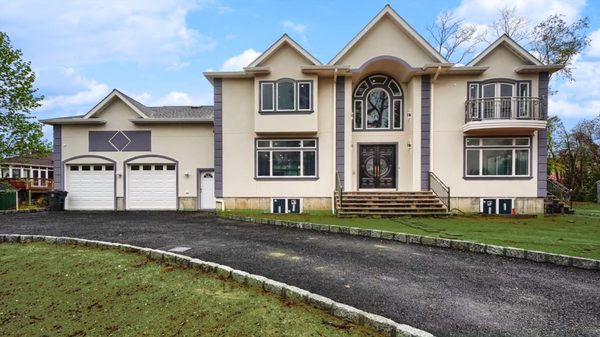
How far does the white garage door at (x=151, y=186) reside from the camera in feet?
51.6

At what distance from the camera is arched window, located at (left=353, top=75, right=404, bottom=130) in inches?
575

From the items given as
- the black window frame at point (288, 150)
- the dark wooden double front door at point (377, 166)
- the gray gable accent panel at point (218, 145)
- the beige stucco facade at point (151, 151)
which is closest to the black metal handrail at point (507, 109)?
the dark wooden double front door at point (377, 166)

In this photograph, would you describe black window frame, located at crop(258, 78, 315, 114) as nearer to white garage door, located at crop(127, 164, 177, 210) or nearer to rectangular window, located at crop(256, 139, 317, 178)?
rectangular window, located at crop(256, 139, 317, 178)

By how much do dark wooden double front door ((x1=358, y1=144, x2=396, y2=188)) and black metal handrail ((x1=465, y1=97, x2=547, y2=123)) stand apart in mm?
3672

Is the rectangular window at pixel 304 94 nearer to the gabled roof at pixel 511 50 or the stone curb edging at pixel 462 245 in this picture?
the stone curb edging at pixel 462 245

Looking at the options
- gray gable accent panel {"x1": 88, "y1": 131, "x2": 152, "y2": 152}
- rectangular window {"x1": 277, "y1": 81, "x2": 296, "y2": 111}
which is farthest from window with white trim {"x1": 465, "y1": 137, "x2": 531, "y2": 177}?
gray gable accent panel {"x1": 88, "y1": 131, "x2": 152, "y2": 152}

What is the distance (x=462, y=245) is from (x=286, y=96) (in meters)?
9.21

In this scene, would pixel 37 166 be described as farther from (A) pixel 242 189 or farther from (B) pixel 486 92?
(B) pixel 486 92

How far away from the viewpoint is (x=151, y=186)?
15797 millimetres

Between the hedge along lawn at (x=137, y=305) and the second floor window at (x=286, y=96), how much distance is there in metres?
8.83

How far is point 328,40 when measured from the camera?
19.5 metres

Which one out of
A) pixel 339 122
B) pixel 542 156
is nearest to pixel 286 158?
pixel 339 122

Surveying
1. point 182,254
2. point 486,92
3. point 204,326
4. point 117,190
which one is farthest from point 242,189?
point 486,92

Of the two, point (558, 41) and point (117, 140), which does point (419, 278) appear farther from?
point (558, 41)
